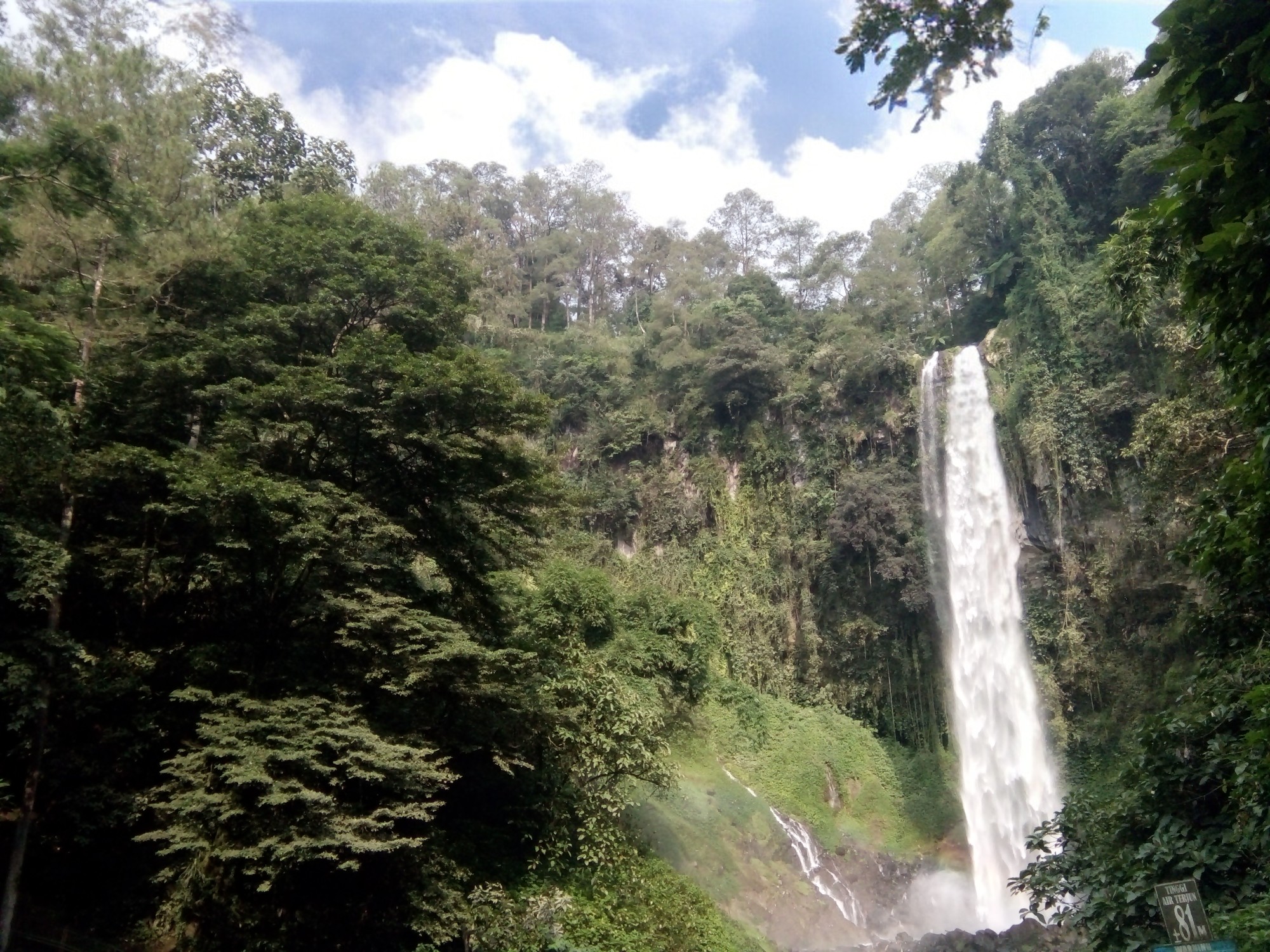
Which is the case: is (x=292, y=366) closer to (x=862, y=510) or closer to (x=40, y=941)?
(x=40, y=941)

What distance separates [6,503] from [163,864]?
4.27 m

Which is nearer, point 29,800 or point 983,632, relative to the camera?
point 29,800

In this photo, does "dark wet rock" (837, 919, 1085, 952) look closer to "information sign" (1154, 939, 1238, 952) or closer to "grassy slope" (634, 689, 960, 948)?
"grassy slope" (634, 689, 960, 948)

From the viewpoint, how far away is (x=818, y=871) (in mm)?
18625

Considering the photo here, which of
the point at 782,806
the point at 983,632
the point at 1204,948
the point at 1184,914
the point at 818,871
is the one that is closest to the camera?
the point at 1204,948

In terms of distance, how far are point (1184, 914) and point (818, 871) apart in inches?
677

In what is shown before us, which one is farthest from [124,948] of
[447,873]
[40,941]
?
[447,873]

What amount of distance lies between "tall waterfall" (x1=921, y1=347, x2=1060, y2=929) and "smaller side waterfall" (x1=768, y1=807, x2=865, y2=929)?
2877mm

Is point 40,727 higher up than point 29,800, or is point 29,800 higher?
point 40,727

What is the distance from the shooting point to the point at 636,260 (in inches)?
1572

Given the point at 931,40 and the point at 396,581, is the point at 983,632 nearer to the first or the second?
the point at 396,581

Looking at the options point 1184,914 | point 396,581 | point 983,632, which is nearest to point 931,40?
point 1184,914

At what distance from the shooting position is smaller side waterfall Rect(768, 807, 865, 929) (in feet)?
59.1

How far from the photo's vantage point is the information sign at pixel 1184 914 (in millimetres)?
3076
